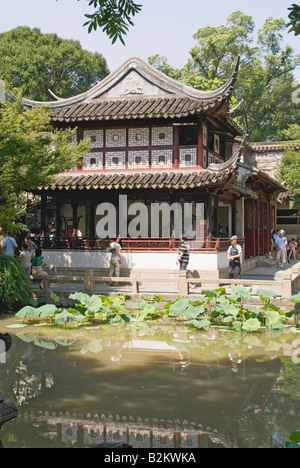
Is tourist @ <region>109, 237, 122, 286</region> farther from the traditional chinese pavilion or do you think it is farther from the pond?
the pond

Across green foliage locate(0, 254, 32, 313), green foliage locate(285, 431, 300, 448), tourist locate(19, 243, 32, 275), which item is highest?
tourist locate(19, 243, 32, 275)

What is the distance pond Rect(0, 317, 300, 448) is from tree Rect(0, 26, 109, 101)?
26906 millimetres

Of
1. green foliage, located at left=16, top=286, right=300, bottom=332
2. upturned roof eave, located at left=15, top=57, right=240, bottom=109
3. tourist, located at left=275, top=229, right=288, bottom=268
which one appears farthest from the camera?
tourist, located at left=275, top=229, right=288, bottom=268

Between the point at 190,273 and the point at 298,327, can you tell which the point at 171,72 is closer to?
the point at 190,273

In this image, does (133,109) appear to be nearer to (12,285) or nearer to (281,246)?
(12,285)

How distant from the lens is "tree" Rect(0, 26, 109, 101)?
114 feet

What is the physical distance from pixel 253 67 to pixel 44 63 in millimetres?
17188

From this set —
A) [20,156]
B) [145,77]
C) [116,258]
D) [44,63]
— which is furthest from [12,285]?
[44,63]

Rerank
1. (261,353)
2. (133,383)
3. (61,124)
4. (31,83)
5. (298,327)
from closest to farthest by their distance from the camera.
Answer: (133,383)
(261,353)
(298,327)
(61,124)
(31,83)

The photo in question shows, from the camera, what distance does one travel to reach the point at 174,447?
5262 millimetres

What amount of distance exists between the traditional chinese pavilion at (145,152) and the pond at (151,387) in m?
7.39

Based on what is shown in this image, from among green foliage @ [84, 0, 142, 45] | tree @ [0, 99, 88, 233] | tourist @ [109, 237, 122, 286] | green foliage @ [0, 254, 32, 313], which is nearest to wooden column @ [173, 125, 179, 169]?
tourist @ [109, 237, 122, 286]

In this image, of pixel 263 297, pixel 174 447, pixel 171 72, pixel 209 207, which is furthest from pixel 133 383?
pixel 171 72

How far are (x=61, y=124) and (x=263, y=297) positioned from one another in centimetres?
1096
